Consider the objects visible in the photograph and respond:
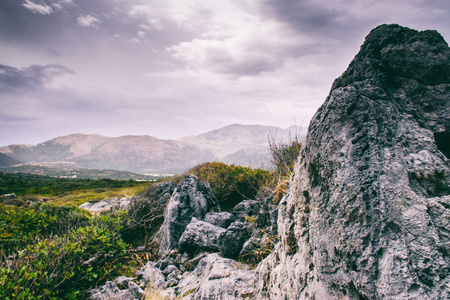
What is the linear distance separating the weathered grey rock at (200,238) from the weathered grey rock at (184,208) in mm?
626

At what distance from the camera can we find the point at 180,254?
6.96m

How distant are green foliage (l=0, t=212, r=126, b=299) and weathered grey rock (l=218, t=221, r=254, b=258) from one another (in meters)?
3.01

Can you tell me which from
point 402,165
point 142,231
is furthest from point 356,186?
point 142,231

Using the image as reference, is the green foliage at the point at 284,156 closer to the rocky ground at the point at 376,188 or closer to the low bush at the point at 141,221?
the rocky ground at the point at 376,188

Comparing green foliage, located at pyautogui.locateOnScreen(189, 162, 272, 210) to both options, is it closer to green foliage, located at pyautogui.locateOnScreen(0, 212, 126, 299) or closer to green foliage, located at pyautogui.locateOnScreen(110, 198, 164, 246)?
green foliage, located at pyautogui.locateOnScreen(110, 198, 164, 246)

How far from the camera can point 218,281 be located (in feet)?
14.8

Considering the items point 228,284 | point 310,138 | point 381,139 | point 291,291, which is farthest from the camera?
point 228,284

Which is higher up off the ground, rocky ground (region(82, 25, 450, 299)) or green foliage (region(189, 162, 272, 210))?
rocky ground (region(82, 25, 450, 299))

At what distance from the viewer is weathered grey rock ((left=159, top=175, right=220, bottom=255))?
25.5 ft

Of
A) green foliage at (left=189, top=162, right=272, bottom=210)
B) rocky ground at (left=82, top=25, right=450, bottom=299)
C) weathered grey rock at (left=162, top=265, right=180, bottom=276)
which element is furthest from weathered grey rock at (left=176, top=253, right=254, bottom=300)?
green foliage at (left=189, top=162, right=272, bottom=210)

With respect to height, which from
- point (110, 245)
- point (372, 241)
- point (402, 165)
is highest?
point (402, 165)

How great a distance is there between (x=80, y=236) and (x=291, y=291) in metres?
5.88

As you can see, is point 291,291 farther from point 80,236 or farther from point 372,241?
point 80,236

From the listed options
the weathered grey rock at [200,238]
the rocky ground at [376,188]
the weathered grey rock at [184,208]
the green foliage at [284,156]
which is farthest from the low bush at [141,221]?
the rocky ground at [376,188]
